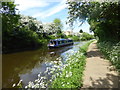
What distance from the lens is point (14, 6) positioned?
21781mm

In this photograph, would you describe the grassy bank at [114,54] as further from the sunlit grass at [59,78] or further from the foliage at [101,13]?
the foliage at [101,13]

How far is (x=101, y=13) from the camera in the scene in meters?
10.0

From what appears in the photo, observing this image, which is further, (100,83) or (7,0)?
(7,0)

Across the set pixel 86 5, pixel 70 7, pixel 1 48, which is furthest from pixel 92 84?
pixel 1 48

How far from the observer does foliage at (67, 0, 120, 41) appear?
30.9 ft

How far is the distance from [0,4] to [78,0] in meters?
13.5

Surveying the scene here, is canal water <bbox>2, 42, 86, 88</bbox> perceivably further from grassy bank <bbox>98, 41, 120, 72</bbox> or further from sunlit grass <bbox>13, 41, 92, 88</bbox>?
grassy bank <bbox>98, 41, 120, 72</bbox>

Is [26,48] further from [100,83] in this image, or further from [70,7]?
[100,83]

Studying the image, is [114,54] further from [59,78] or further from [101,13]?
[101,13]

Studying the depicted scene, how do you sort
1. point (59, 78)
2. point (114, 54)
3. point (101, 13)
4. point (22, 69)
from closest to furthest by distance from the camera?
1. point (59, 78)
2. point (114, 54)
3. point (101, 13)
4. point (22, 69)

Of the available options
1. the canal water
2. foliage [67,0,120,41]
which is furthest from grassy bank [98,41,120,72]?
the canal water

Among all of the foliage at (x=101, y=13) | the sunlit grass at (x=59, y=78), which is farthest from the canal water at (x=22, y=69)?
the foliage at (x=101, y=13)

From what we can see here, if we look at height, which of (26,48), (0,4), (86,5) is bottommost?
(26,48)

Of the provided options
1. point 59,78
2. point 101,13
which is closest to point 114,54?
point 59,78
